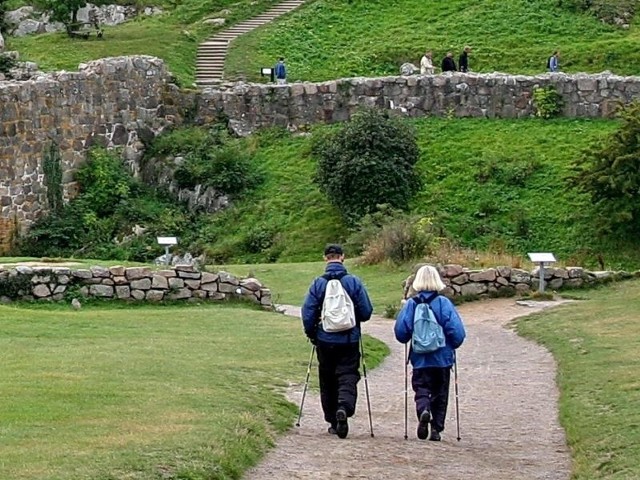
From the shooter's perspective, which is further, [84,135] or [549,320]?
[84,135]

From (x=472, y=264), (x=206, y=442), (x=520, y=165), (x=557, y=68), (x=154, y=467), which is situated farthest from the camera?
(x=557, y=68)

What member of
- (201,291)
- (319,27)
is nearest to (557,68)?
(319,27)

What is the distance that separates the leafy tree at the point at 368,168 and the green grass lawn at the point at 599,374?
8.08 m

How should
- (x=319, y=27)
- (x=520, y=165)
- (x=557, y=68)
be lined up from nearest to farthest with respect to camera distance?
(x=520, y=165), (x=557, y=68), (x=319, y=27)

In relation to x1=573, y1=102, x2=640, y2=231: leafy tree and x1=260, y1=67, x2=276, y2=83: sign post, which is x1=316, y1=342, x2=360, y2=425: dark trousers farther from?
x1=260, y1=67, x2=276, y2=83: sign post

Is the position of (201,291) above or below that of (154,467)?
below

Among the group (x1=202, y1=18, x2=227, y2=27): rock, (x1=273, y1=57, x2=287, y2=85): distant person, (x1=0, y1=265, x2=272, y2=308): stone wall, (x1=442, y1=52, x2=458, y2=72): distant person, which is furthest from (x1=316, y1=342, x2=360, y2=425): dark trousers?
(x1=202, y1=18, x2=227, y2=27): rock

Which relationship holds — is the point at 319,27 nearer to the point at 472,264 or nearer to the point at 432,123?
the point at 432,123

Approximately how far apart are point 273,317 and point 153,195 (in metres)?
15.2

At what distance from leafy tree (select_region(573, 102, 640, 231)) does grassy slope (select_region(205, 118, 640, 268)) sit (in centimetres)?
59

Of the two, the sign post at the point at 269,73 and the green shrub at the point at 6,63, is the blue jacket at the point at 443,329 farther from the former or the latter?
the sign post at the point at 269,73

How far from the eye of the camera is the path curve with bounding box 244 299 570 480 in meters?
12.9

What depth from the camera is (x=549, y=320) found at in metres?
24.8

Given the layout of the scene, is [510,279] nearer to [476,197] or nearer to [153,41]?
[476,197]
